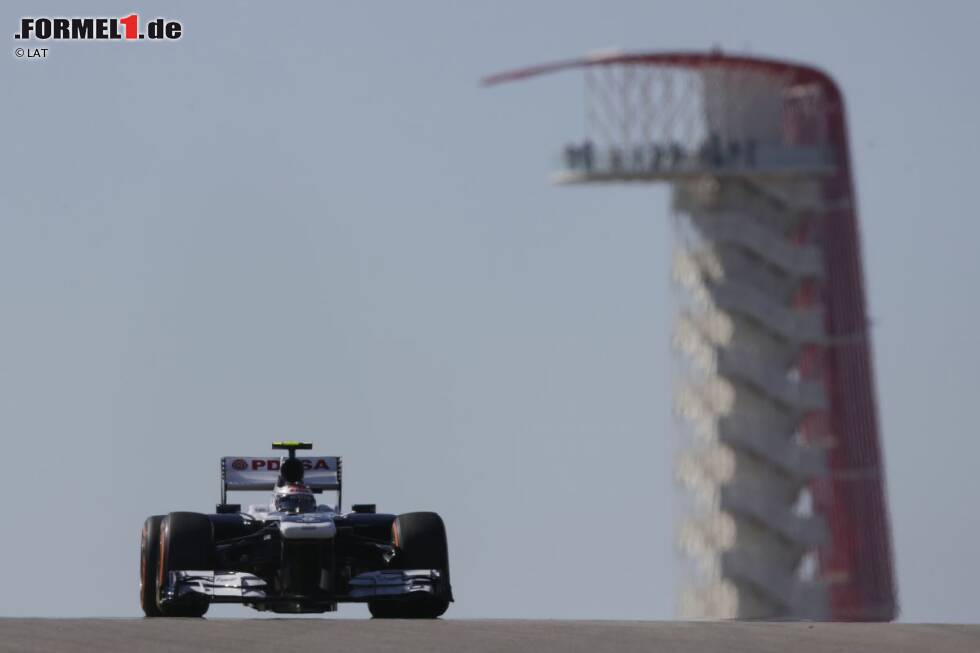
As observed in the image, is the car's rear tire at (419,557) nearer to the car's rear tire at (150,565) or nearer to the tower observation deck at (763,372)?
the car's rear tire at (150,565)

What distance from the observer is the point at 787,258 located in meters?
111

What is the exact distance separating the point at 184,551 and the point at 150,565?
55 centimetres

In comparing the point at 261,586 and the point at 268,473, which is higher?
the point at 268,473

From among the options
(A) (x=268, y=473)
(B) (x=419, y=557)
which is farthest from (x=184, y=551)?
(A) (x=268, y=473)

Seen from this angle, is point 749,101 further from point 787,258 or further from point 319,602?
point 319,602

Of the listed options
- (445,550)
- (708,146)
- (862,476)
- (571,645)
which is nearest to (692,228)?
(708,146)

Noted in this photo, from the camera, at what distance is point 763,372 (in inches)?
4274

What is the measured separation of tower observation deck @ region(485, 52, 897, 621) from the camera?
4289 inches

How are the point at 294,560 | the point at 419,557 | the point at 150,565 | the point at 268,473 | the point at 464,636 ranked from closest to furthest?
the point at 464,636, the point at 294,560, the point at 150,565, the point at 419,557, the point at 268,473

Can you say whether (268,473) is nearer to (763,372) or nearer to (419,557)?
(419,557)

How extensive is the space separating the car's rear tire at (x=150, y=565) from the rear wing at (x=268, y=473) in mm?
3237

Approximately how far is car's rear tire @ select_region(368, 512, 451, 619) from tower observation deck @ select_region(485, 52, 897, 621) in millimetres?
69533

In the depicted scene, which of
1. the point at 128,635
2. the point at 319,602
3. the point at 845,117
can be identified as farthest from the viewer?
the point at 845,117

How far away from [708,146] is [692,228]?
11.1 ft
